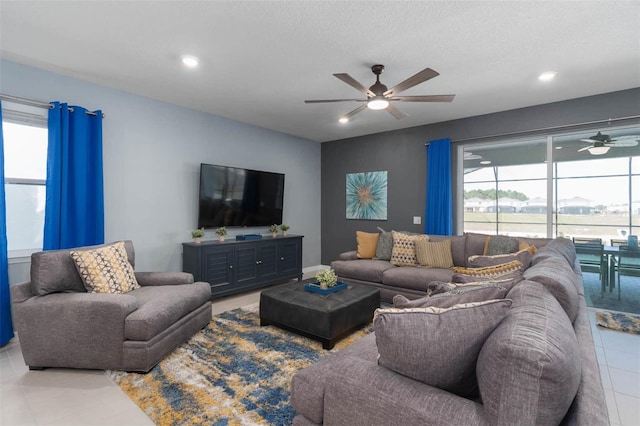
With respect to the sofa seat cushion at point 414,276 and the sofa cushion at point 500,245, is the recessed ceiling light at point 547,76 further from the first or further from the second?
the sofa seat cushion at point 414,276

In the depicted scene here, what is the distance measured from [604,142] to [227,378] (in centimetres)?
502

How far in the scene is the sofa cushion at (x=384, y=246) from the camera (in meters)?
4.60

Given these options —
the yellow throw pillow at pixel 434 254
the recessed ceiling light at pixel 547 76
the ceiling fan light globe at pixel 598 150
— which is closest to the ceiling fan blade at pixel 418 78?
the recessed ceiling light at pixel 547 76

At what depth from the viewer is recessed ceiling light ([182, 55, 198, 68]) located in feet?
9.41

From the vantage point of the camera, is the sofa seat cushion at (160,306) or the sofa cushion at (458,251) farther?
the sofa cushion at (458,251)

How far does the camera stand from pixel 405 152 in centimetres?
538

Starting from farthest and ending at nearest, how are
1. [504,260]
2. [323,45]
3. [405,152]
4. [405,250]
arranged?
[405,152], [405,250], [323,45], [504,260]

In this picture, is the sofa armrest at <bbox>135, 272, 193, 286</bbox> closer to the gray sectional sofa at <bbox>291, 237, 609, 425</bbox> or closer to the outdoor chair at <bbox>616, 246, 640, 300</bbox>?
the gray sectional sofa at <bbox>291, 237, 609, 425</bbox>

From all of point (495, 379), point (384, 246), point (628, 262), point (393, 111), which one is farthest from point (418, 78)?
point (628, 262)

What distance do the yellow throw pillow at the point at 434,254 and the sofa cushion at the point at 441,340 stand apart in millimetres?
3117

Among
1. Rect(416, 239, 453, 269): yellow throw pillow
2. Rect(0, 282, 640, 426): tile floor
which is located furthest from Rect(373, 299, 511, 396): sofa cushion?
Rect(416, 239, 453, 269): yellow throw pillow

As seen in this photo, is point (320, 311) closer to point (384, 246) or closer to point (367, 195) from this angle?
point (384, 246)

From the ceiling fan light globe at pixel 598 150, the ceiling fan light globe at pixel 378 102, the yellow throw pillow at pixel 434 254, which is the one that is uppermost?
the ceiling fan light globe at pixel 378 102

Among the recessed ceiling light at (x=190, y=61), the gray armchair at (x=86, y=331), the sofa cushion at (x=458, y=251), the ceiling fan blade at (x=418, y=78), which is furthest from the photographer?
the sofa cushion at (x=458, y=251)
